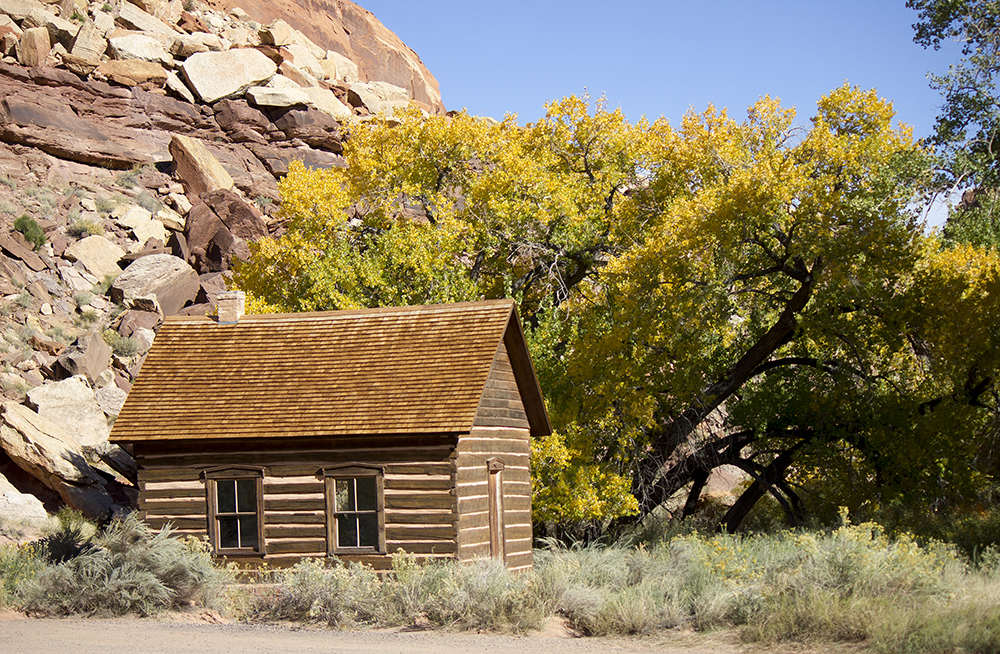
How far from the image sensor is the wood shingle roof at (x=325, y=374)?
15773 millimetres

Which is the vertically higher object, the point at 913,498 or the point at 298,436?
the point at 298,436

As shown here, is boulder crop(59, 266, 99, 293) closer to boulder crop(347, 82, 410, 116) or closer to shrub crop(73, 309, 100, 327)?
shrub crop(73, 309, 100, 327)

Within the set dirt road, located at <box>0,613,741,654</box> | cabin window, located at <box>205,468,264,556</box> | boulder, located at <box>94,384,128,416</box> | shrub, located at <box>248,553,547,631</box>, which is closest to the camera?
dirt road, located at <box>0,613,741,654</box>

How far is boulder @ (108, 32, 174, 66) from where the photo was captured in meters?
57.4

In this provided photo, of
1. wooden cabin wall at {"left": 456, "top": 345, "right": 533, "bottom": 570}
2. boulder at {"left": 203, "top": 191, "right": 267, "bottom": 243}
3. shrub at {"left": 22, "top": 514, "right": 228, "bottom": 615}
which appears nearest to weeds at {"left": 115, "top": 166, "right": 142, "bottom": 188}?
boulder at {"left": 203, "top": 191, "right": 267, "bottom": 243}

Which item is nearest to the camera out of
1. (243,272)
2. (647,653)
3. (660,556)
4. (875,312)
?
(647,653)

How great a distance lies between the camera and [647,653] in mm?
11039

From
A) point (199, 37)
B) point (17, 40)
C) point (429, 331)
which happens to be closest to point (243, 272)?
point (429, 331)

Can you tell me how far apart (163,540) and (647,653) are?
7.80 m

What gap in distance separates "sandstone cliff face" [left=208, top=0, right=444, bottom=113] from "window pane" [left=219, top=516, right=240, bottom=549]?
75.6 metres

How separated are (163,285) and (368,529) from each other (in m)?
24.9

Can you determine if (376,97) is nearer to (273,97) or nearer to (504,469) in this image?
(273,97)

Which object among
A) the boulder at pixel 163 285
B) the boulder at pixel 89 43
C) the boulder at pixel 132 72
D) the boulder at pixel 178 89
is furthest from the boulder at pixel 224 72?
the boulder at pixel 163 285

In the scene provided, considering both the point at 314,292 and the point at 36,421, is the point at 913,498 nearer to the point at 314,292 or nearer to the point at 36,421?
the point at 314,292
